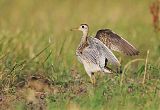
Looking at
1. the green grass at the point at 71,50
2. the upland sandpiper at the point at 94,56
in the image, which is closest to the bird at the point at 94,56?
the upland sandpiper at the point at 94,56

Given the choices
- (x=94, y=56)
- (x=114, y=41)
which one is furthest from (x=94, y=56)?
(x=114, y=41)

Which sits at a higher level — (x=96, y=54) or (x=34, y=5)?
(x=34, y=5)

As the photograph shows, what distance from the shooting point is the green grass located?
841 cm

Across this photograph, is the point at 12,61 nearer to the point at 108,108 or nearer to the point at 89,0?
the point at 108,108

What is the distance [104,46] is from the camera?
909 centimetres

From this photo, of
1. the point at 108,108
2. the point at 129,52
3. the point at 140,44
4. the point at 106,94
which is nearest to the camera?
the point at 108,108

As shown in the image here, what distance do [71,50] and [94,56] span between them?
7.54 feet

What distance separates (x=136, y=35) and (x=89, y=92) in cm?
428

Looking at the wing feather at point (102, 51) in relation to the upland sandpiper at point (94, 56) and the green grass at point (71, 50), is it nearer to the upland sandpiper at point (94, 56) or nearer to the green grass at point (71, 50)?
the upland sandpiper at point (94, 56)

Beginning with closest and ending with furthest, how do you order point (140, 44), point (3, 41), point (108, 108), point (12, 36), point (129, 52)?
point (108, 108) → point (129, 52) → point (3, 41) → point (12, 36) → point (140, 44)

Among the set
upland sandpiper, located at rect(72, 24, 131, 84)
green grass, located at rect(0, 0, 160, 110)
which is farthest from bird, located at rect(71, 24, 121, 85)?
green grass, located at rect(0, 0, 160, 110)

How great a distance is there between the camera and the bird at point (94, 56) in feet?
29.5

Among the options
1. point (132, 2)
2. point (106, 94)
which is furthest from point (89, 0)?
point (106, 94)

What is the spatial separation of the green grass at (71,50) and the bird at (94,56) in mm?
158
